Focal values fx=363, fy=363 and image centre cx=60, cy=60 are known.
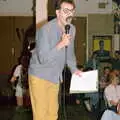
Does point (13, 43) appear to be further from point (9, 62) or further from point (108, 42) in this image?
point (108, 42)

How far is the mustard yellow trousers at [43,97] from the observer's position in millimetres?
2199

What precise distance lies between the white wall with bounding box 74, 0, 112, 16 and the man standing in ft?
8.99

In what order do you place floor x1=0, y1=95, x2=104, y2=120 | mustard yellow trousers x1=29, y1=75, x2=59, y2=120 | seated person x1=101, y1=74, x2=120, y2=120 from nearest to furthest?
1. mustard yellow trousers x1=29, y1=75, x2=59, y2=120
2. seated person x1=101, y1=74, x2=120, y2=120
3. floor x1=0, y1=95, x2=104, y2=120

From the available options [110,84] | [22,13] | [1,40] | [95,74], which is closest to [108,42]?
[110,84]

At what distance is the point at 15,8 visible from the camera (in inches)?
209

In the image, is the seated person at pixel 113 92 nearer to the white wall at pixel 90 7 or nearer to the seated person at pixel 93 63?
the seated person at pixel 93 63

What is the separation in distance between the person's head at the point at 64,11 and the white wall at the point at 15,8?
9.98 feet

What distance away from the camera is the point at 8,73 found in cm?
542

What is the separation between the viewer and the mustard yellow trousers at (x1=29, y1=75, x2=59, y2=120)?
220cm

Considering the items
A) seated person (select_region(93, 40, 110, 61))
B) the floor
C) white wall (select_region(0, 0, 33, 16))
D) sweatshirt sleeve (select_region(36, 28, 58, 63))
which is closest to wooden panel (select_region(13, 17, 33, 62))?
white wall (select_region(0, 0, 33, 16))

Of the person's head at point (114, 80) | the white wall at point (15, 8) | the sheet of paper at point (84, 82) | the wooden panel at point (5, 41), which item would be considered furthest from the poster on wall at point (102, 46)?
the sheet of paper at point (84, 82)

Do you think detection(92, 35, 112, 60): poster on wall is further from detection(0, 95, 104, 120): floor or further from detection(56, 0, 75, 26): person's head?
detection(56, 0, 75, 26): person's head

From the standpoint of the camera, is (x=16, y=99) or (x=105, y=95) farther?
(x=16, y=99)

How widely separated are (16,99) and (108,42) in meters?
1.49
